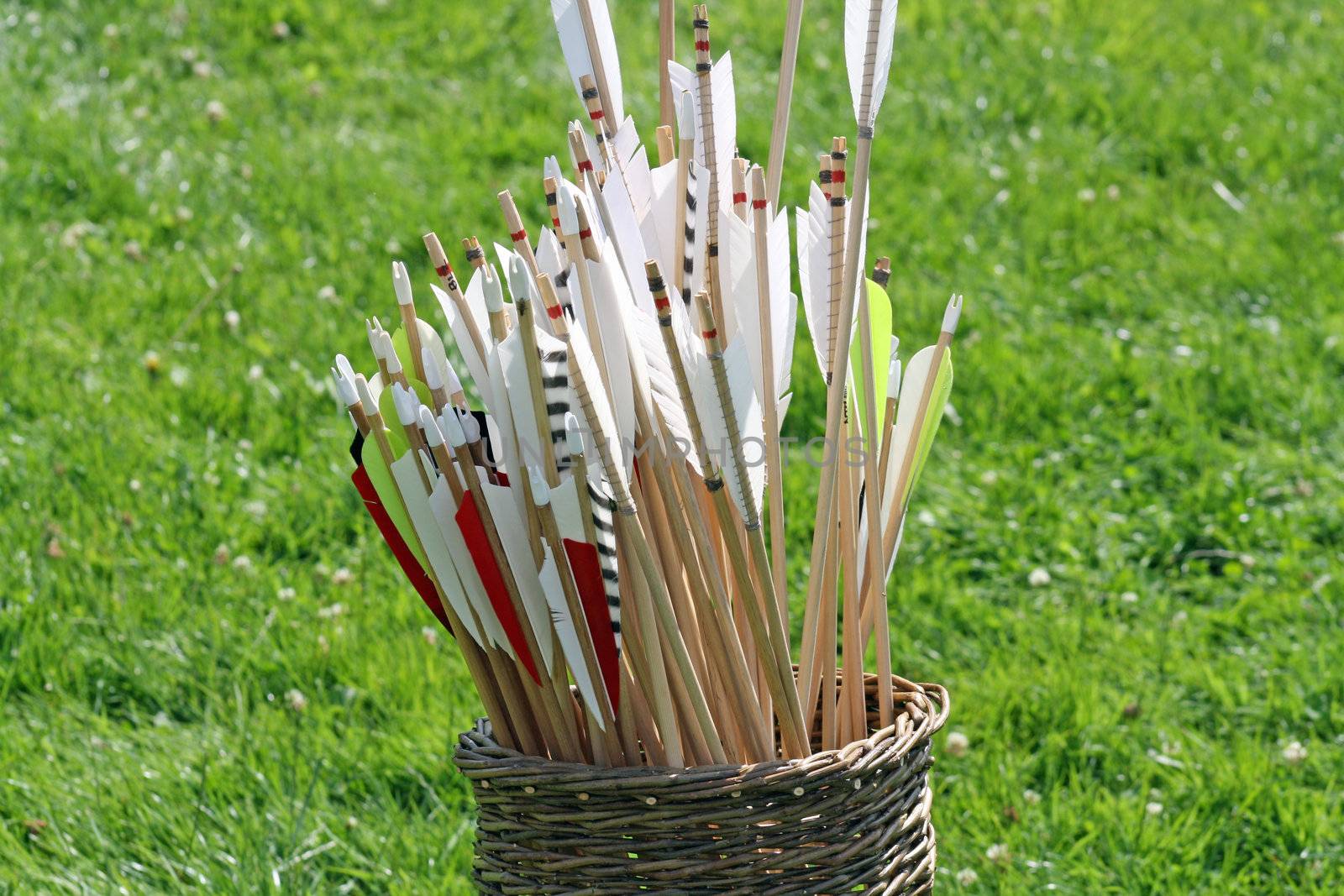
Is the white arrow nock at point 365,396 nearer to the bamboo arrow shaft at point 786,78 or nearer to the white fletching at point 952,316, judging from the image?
the bamboo arrow shaft at point 786,78

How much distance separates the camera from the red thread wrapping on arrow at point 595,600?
112 centimetres

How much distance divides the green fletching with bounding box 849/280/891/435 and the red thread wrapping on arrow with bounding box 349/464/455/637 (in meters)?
0.39

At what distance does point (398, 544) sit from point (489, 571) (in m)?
0.12

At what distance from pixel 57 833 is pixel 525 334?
1099 mm

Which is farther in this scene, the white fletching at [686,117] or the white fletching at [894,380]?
the white fletching at [894,380]

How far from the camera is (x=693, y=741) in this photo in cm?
119

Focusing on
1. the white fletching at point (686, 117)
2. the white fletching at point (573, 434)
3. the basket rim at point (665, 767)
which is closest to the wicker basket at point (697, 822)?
the basket rim at point (665, 767)

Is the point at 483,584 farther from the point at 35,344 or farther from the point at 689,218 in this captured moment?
the point at 35,344

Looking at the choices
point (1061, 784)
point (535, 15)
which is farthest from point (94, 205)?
point (1061, 784)

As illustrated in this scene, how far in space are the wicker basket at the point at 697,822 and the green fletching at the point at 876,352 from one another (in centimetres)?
29

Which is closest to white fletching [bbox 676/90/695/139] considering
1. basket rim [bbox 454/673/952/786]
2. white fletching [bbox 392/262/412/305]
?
white fletching [bbox 392/262/412/305]

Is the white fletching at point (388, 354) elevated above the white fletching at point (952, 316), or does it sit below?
above

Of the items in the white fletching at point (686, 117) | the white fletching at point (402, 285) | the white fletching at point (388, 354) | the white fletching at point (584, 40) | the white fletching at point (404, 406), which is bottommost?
the white fletching at point (404, 406)

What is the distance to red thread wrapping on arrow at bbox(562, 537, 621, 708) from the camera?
1122mm
